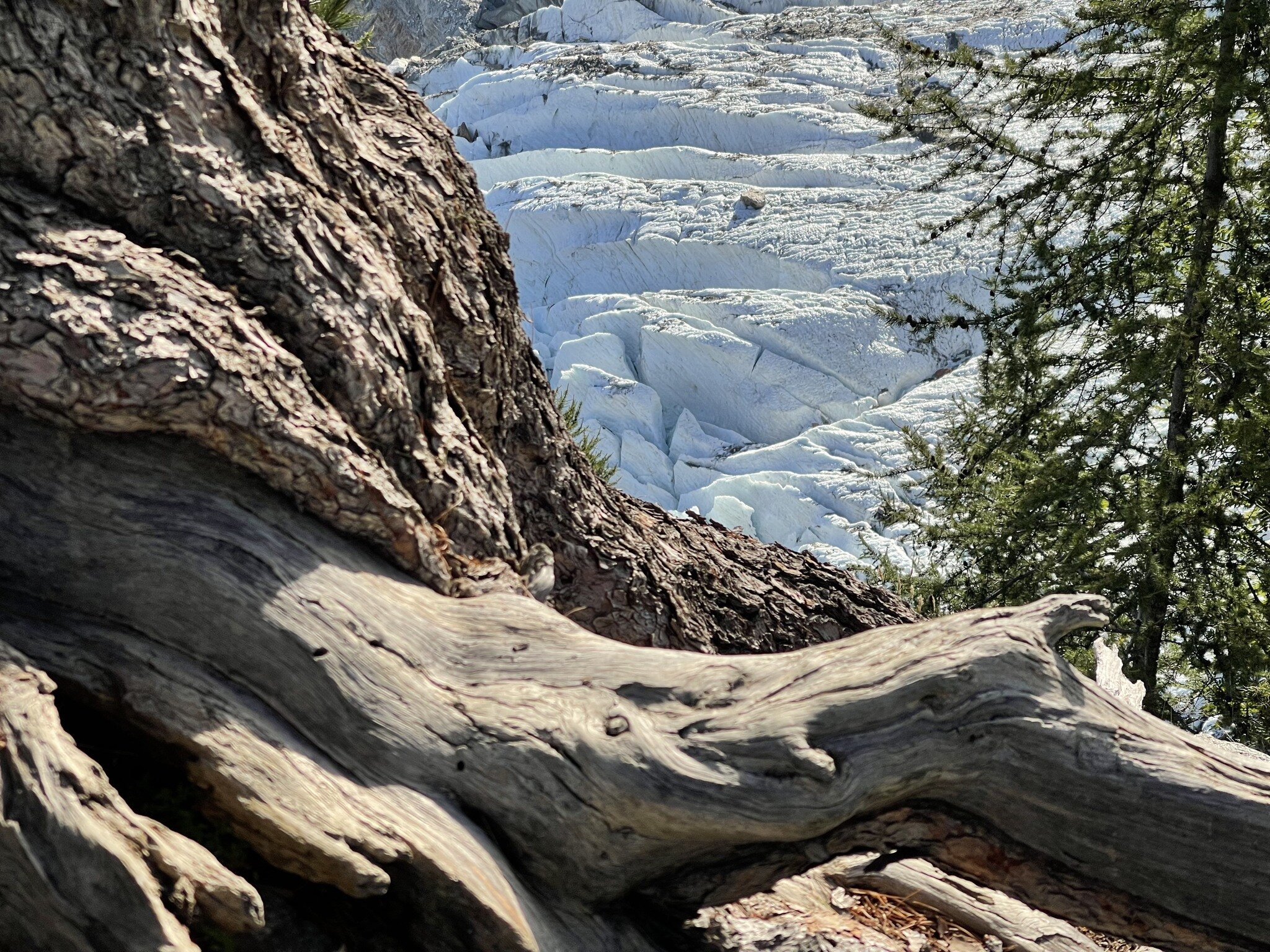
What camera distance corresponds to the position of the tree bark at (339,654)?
2.23m

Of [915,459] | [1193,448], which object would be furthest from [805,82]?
[1193,448]

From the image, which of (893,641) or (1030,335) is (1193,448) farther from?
(893,641)

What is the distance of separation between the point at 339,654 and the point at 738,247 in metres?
21.0

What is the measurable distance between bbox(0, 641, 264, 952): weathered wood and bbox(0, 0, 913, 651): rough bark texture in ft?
2.39

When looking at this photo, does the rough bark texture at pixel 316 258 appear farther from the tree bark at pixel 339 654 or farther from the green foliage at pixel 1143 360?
the green foliage at pixel 1143 360

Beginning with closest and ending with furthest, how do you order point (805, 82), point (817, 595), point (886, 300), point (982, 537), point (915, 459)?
point (817, 595) → point (982, 537) → point (915, 459) → point (886, 300) → point (805, 82)

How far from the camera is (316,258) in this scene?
102 inches

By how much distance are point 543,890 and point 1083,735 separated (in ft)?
4.38

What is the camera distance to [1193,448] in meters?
6.89

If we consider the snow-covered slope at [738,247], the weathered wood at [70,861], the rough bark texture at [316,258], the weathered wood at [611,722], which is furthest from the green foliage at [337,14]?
the snow-covered slope at [738,247]

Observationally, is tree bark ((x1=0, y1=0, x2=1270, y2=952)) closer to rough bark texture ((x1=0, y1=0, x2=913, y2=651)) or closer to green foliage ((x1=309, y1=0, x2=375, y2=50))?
rough bark texture ((x1=0, y1=0, x2=913, y2=651))

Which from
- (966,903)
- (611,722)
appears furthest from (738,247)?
(611,722)

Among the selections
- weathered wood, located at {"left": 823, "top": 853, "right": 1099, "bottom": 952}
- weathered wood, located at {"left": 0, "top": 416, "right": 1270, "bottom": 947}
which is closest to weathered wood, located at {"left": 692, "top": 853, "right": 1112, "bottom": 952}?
weathered wood, located at {"left": 823, "top": 853, "right": 1099, "bottom": 952}

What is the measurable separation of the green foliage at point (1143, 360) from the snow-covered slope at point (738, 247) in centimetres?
763
